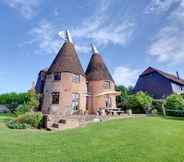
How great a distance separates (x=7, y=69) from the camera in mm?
22906

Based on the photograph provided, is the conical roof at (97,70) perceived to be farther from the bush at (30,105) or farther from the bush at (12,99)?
the bush at (12,99)

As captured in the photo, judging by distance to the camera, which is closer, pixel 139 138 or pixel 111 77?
pixel 139 138

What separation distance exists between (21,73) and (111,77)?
1358 cm

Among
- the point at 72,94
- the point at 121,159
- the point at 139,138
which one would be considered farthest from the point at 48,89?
the point at 121,159

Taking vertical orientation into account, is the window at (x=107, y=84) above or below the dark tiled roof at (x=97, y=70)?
below

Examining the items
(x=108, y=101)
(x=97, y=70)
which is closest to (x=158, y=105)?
(x=108, y=101)

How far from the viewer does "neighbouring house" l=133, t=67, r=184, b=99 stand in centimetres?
4203

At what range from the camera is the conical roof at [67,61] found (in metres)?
28.5

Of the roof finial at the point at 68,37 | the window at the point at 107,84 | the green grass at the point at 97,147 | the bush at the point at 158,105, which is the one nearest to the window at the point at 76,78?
the window at the point at 107,84

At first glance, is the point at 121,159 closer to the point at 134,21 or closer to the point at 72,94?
the point at 134,21

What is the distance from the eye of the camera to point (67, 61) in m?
29.1

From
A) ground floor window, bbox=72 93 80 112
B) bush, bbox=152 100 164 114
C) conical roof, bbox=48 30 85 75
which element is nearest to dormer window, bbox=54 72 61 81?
conical roof, bbox=48 30 85 75

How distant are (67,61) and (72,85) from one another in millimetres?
3439

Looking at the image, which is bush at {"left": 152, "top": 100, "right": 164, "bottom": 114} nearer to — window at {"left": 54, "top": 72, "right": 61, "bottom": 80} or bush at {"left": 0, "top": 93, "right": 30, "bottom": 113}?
window at {"left": 54, "top": 72, "right": 61, "bottom": 80}
